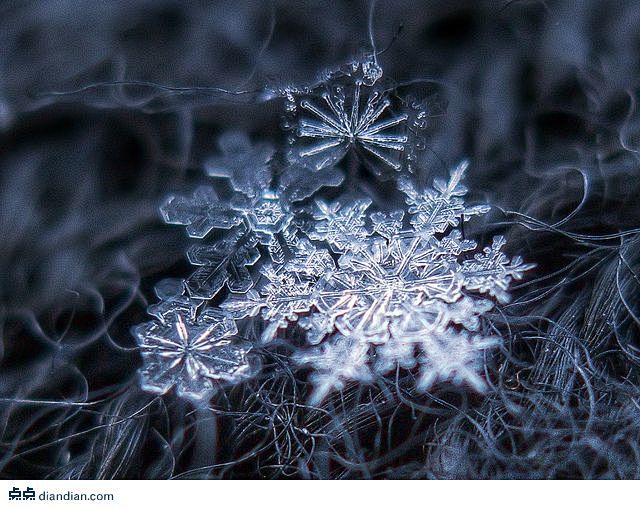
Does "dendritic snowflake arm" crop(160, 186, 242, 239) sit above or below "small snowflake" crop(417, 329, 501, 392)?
above

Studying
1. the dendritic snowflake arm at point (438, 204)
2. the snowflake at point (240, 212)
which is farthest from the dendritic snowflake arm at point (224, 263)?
the dendritic snowflake arm at point (438, 204)

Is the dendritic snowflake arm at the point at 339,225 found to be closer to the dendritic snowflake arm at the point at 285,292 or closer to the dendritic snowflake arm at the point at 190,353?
the dendritic snowflake arm at the point at 285,292
